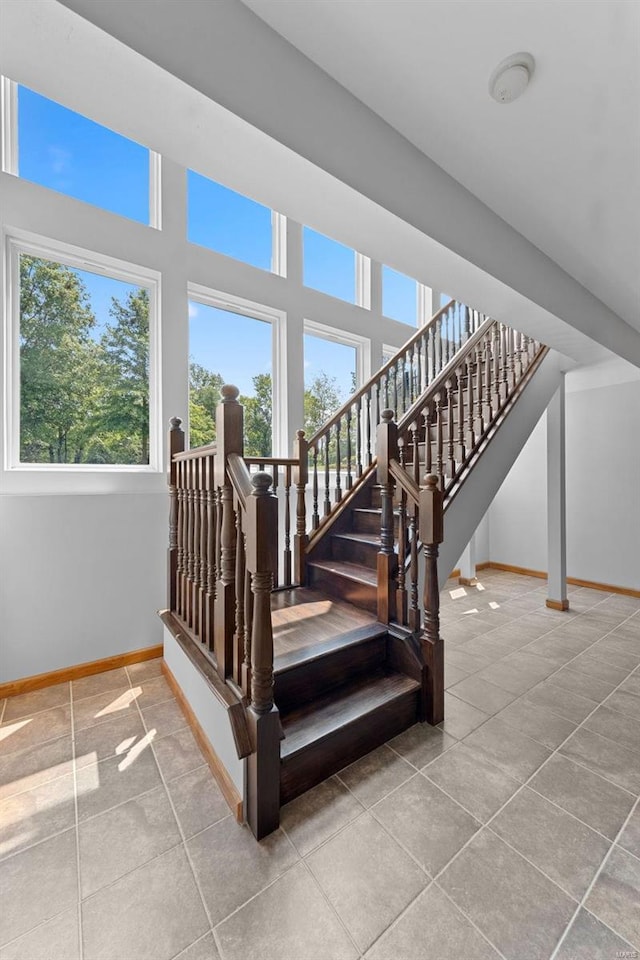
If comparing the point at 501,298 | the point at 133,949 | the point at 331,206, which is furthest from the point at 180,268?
the point at 133,949

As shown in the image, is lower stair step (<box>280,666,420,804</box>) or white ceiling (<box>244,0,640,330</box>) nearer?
white ceiling (<box>244,0,640,330</box>)

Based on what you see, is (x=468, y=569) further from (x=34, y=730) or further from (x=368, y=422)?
(x=34, y=730)

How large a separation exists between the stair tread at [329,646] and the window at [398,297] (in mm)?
3760

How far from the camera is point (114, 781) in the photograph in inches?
67.8

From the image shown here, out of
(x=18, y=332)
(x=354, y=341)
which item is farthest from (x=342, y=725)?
(x=354, y=341)

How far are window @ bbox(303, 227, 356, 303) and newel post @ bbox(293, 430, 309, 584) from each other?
1822mm

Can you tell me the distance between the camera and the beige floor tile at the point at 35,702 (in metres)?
2.24

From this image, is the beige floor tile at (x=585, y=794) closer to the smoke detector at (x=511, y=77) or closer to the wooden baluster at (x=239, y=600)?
the wooden baluster at (x=239, y=600)

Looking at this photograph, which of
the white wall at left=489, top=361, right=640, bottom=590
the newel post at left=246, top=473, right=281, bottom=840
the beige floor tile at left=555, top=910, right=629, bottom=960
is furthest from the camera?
the white wall at left=489, top=361, right=640, bottom=590

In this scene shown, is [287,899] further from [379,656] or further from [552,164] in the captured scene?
[552,164]

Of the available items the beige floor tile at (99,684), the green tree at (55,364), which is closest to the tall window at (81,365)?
the green tree at (55,364)

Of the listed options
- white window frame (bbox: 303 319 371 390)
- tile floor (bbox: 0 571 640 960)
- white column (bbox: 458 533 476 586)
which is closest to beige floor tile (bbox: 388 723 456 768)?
tile floor (bbox: 0 571 640 960)

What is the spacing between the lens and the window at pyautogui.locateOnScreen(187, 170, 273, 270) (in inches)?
126

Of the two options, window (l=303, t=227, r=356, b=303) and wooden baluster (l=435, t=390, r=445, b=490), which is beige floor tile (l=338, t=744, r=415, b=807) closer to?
wooden baluster (l=435, t=390, r=445, b=490)
